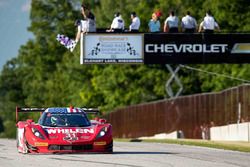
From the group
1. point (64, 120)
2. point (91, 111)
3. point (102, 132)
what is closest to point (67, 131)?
point (102, 132)

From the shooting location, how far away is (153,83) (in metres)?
81.8

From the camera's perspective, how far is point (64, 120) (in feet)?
87.8

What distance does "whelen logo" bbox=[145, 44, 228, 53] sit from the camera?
3975 cm

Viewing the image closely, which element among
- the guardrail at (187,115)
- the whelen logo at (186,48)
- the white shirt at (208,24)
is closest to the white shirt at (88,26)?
the whelen logo at (186,48)

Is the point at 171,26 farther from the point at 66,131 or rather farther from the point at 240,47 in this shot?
the point at 66,131

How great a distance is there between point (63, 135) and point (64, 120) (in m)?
1.27

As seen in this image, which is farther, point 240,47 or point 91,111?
point 240,47

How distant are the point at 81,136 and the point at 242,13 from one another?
162ft

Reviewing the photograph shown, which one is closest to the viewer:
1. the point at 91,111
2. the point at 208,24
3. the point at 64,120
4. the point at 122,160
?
the point at 122,160

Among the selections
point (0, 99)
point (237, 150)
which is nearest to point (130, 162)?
point (237, 150)

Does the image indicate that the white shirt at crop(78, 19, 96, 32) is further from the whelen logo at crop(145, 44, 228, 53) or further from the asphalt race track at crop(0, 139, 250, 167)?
the asphalt race track at crop(0, 139, 250, 167)

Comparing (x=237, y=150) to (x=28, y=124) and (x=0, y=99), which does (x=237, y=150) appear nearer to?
(x=28, y=124)

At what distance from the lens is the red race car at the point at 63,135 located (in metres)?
25.3

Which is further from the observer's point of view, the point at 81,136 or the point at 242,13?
the point at 242,13
